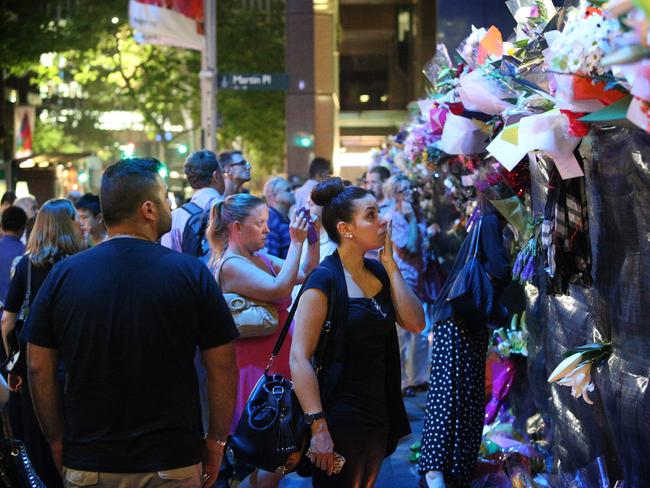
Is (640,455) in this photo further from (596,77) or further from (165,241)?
(165,241)

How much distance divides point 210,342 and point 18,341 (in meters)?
2.93

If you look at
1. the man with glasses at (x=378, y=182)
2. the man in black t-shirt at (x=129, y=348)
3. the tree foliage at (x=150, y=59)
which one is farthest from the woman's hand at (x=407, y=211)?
the tree foliage at (x=150, y=59)

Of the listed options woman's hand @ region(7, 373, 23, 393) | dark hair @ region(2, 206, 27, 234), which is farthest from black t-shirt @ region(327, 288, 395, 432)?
dark hair @ region(2, 206, 27, 234)

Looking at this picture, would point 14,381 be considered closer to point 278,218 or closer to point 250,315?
point 250,315

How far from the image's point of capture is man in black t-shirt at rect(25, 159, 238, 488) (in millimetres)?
3715

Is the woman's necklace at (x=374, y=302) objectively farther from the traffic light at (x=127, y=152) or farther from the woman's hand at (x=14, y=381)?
the woman's hand at (x=14, y=381)

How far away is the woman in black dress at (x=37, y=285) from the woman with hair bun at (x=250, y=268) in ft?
3.17

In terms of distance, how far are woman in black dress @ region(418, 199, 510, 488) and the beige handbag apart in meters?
1.27

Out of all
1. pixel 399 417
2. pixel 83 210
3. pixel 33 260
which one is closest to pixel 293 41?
pixel 83 210

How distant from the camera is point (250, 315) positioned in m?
6.11

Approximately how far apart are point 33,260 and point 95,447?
9.88 ft

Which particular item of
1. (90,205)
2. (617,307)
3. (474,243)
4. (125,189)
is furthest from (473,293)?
(90,205)

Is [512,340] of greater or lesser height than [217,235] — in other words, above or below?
below

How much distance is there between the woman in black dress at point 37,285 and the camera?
6273mm
